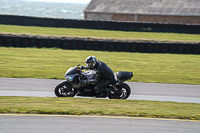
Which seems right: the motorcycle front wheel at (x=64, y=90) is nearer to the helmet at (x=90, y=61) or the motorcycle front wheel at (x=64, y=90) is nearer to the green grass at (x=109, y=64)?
the helmet at (x=90, y=61)

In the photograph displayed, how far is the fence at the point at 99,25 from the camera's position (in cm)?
3042

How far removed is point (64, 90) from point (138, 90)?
3.03 m

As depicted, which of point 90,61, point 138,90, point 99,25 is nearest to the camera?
point 90,61

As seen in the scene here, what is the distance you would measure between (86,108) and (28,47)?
13.3 m

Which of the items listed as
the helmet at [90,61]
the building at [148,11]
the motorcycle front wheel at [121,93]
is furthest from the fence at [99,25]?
the helmet at [90,61]

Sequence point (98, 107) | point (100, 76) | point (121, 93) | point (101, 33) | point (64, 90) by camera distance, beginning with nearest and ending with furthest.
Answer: point (98, 107) < point (100, 76) < point (64, 90) < point (121, 93) < point (101, 33)

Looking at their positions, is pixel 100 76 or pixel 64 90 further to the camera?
pixel 64 90

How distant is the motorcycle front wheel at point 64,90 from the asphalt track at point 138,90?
0.56 metres

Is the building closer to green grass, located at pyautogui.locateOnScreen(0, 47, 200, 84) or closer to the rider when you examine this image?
green grass, located at pyautogui.locateOnScreen(0, 47, 200, 84)

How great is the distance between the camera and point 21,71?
14.6 m

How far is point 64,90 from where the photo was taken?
33.2 ft

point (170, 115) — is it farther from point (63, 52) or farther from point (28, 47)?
point (28, 47)

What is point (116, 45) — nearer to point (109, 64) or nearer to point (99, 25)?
point (109, 64)

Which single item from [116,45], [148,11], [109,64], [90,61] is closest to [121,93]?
[90,61]
